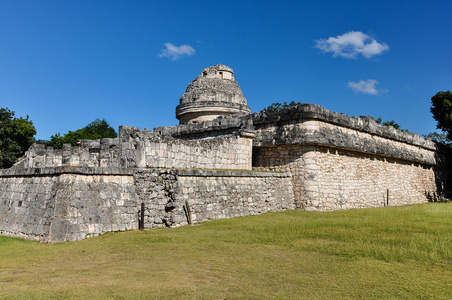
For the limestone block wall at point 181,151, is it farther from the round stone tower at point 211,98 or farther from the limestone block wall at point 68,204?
the round stone tower at point 211,98

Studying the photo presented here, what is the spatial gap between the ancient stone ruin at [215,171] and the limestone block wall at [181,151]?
36 millimetres

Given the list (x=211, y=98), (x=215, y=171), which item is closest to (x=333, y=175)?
(x=215, y=171)

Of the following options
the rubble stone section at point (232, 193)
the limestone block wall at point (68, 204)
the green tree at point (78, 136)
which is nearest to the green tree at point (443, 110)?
the rubble stone section at point (232, 193)

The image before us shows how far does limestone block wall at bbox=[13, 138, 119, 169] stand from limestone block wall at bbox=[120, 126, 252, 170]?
5627 mm

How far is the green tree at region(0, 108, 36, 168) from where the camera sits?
3428 centimetres

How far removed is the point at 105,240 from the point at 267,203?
7.02 metres

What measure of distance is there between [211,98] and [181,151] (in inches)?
352

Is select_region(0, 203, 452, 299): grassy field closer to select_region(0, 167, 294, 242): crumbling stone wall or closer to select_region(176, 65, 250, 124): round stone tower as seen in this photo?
select_region(0, 167, 294, 242): crumbling stone wall

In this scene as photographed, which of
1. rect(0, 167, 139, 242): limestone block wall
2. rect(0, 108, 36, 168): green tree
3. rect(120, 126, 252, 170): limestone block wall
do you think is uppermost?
rect(0, 108, 36, 168): green tree

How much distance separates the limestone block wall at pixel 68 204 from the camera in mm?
8461

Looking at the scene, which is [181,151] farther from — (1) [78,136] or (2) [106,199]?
(1) [78,136]

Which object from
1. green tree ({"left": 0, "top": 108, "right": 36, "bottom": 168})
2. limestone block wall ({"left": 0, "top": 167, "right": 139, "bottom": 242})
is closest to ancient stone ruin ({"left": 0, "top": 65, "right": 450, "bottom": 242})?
limestone block wall ({"left": 0, "top": 167, "right": 139, "bottom": 242})

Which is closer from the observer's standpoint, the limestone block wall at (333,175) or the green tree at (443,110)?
the limestone block wall at (333,175)

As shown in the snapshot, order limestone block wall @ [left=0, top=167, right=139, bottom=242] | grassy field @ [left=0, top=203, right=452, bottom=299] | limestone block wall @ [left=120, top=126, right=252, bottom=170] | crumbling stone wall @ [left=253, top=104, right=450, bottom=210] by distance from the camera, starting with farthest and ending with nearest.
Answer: crumbling stone wall @ [left=253, top=104, right=450, bottom=210] < limestone block wall @ [left=120, top=126, right=252, bottom=170] < limestone block wall @ [left=0, top=167, right=139, bottom=242] < grassy field @ [left=0, top=203, right=452, bottom=299]
